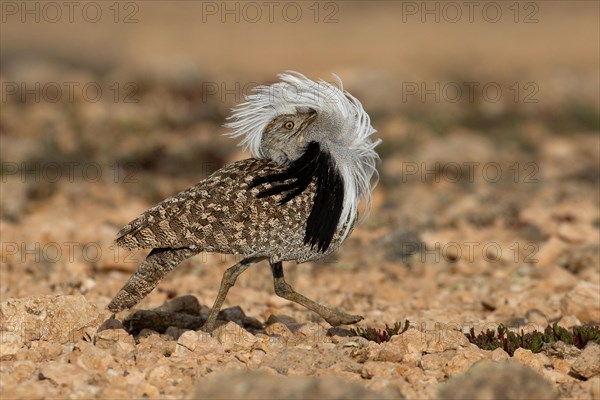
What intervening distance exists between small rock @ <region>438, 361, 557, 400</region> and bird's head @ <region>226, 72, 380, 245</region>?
193 cm

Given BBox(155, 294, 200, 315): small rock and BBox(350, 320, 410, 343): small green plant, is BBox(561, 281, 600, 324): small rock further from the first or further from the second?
BBox(155, 294, 200, 315): small rock

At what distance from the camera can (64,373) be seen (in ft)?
16.9

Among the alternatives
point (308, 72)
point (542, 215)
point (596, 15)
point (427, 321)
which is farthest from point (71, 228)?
point (596, 15)

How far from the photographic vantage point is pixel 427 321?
7.22 m

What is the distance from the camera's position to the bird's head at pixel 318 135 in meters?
6.42

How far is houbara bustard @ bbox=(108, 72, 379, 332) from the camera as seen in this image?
6.02 m

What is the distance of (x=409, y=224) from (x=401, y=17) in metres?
38.8

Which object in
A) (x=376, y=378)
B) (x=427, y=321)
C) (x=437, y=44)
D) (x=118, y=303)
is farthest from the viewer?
(x=437, y=44)

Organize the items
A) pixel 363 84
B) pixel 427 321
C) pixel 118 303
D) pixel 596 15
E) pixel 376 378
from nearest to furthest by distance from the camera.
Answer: pixel 376 378 → pixel 118 303 → pixel 427 321 → pixel 363 84 → pixel 596 15

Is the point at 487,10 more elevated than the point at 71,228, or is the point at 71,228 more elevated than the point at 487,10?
the point at 487,10

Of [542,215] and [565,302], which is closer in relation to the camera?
[565,302]

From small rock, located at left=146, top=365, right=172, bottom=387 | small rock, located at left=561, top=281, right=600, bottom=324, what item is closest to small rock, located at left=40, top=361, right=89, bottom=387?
small rock, located at left=146, top=365, right=172, bottom=387

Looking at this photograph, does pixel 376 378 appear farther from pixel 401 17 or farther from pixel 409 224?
pixel 401 17

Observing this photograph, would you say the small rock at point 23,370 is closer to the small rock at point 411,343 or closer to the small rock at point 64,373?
the small rock at point 64,373
